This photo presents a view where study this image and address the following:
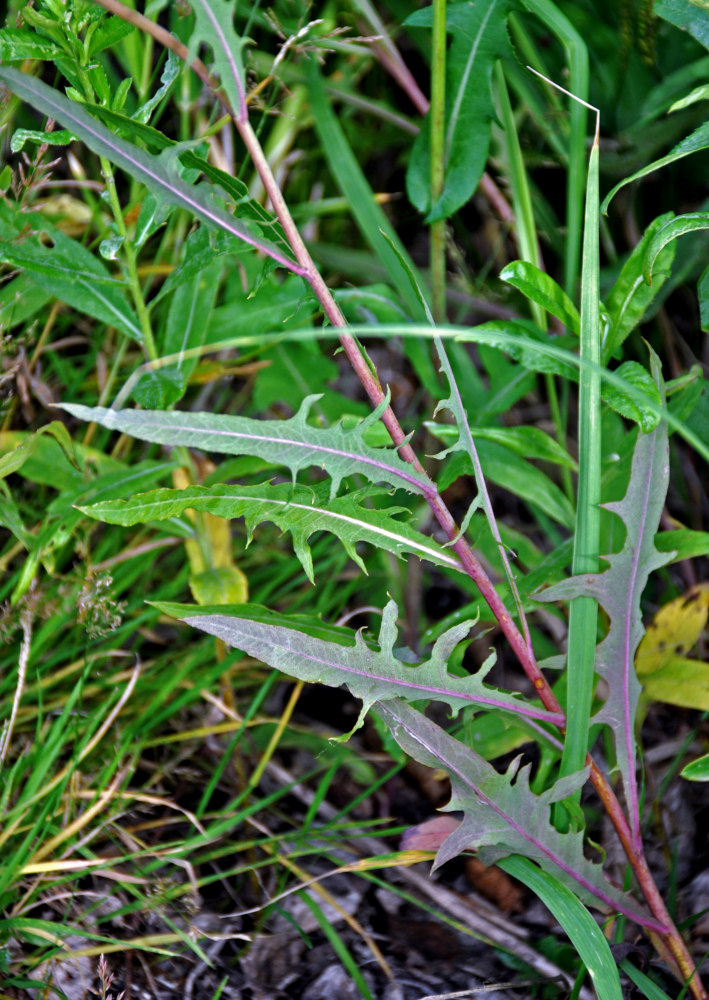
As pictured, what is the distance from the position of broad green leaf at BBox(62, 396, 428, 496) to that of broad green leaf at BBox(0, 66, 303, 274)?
18 cm

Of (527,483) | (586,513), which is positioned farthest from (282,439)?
(527,483)

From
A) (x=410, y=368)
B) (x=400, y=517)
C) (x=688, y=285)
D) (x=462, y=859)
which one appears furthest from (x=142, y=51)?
(x=462, y=859)

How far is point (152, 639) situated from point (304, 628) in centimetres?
58

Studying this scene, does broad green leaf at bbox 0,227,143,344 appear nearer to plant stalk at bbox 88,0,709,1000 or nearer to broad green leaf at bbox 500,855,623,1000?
plant stalk at bbox 88,0,709,1000

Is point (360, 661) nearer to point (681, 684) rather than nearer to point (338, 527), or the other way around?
point (338, 527)

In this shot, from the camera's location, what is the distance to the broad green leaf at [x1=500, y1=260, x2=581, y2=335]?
0.99 m

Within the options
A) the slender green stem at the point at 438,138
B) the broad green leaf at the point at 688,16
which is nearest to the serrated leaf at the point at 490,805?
the slender green stem at the point at 438,138

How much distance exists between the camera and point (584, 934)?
877 mm

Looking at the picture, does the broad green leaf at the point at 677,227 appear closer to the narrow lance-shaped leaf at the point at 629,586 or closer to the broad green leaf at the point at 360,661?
the narrow lance-shaped leaf at the point at 629,586

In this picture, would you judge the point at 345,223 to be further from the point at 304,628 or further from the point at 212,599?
the point at 304,628

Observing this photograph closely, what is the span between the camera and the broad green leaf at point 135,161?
0.75 m

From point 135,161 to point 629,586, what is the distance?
2.39 feet

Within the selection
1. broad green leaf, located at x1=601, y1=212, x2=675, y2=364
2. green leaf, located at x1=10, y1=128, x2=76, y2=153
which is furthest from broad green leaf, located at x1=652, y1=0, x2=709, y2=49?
green leaf, located at x1=10, y1=128, x2=76, y2=153

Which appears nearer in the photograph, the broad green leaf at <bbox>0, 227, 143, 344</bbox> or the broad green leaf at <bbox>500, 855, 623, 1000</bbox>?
the broad green leaf at <bbox>500, 855, 623, 1000</bbox>
